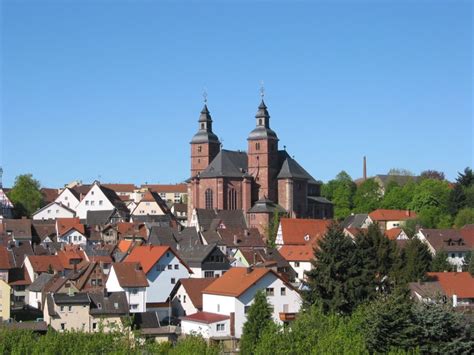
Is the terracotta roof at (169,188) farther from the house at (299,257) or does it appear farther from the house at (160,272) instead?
the house at (160,272)

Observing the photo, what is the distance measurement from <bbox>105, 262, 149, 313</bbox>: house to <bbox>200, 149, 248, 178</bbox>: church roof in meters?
41.1

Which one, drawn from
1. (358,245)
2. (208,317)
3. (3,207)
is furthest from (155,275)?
(3,207)

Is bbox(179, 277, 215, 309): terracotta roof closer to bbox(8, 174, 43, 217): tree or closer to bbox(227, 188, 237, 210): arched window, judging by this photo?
bbox(227, 188, 237, 210): arched window

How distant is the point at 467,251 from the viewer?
263ft

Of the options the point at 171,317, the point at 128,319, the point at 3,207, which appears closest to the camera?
the point at 128,319

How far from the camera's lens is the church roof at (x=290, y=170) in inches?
4016

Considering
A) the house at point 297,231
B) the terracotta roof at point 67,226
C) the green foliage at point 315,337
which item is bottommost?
the green foliage at point 315,337

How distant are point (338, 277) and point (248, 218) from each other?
46.2 meters

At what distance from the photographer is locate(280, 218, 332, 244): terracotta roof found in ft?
285

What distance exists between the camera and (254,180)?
4001 inches

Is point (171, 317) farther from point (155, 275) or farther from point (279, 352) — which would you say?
point (279, 352)

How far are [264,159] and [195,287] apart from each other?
151ft

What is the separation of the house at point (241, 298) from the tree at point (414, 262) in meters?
9.75

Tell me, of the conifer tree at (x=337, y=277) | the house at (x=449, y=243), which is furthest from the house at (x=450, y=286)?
the house at (x=449, y=243)
